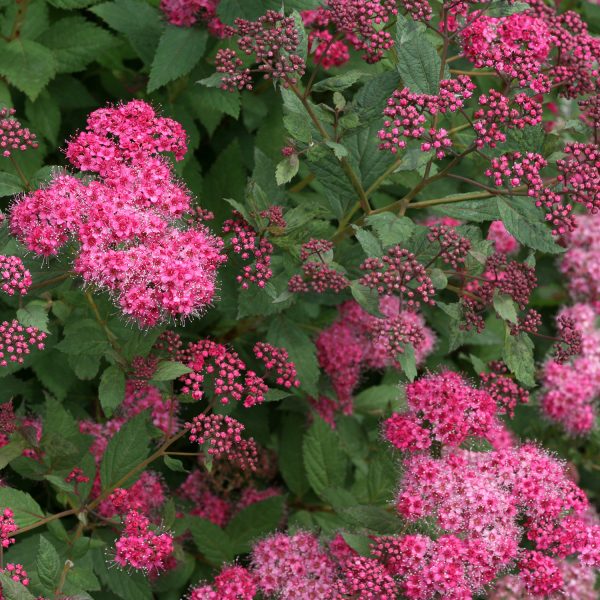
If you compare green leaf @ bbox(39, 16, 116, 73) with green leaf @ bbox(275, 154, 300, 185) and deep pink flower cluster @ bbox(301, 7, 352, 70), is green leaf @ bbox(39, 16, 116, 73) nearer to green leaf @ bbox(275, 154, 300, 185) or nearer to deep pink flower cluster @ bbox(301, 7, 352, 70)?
deep pink flower cluster @ bbox(301, 7, 352, 70)

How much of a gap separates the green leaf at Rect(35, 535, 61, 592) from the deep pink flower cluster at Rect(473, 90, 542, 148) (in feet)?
5.84

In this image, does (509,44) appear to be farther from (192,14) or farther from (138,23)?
(138,23)

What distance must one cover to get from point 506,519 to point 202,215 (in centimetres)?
145

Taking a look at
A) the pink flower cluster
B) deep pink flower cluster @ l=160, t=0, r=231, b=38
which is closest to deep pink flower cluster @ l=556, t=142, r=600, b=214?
the pink flower cluster

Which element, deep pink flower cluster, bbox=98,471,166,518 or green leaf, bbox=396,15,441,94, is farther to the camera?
deep pink flower cluster, bbox=98,471,166,518

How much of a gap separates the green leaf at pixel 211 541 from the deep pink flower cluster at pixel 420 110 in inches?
61.7

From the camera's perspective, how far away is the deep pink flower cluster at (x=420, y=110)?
2.66m

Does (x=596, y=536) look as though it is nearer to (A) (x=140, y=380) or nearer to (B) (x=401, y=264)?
(B) (x=401, y=264)

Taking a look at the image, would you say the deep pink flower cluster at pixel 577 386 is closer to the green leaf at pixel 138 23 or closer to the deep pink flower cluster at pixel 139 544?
the deep pink flower cluster at pixel 139 544

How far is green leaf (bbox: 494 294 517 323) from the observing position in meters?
3.05

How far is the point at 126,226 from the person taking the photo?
2.70m

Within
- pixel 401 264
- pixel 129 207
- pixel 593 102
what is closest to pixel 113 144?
pixel 129 207

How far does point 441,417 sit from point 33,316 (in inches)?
55.8

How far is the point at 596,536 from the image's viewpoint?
3.04 metres
